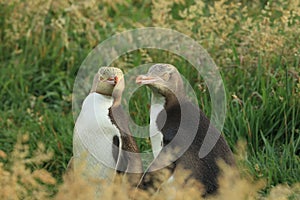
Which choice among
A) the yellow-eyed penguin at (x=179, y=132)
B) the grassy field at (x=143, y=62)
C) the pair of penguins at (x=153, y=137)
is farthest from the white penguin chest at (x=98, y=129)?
the yellow-eyed penguin at (x=179, y=132)

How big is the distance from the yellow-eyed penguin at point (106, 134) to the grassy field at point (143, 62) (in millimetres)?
273

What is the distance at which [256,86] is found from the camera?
19.9 ft

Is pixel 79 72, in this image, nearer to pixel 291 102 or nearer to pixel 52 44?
pixel 52 44

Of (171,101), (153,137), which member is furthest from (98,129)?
(171,101)

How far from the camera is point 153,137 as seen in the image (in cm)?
452

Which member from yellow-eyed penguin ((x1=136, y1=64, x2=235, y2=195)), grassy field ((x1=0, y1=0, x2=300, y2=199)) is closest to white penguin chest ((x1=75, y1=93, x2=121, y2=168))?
grassy field ((x1=0, y1=0, x2=300, y2=199))

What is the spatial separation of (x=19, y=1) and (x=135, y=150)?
3305 millimetres

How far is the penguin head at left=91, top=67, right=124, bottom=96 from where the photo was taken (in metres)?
4.70

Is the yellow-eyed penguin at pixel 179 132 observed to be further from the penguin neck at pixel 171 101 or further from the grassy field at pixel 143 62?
the grassy field at pixel 143 62

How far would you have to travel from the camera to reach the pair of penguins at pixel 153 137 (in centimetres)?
436

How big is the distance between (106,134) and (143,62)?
2150 mm

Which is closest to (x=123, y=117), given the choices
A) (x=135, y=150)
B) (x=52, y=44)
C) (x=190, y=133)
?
(x=135, y=150)

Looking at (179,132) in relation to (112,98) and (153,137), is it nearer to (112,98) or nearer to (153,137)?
(153,137)

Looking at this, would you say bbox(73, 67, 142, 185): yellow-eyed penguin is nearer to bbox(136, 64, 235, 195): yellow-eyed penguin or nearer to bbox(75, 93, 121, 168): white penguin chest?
bbox(75, 93, 121, 168): white penguin chest
